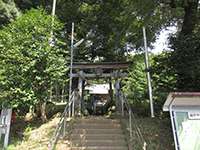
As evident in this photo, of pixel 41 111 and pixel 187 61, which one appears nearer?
pixel 187 61

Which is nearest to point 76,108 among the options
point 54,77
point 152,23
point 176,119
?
point 54,77

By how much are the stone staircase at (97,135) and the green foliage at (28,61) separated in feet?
7.26

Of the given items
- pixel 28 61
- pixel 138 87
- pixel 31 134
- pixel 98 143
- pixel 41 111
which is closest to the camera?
pixel 98 143

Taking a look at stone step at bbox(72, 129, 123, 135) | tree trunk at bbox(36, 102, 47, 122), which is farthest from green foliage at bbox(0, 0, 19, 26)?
stone step at bbox(72, 129, 123, 135)

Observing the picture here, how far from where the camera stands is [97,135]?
13719 millimetres

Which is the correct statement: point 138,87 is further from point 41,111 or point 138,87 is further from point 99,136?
point 99,136

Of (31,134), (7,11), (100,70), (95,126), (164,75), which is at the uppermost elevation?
(7,11)

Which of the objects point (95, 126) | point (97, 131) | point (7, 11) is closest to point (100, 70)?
point (95, 126)

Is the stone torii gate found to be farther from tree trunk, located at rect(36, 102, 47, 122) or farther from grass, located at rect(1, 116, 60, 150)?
grass, located at rect(1, 116, 60, 150)

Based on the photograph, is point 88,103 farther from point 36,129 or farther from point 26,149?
point 26,149

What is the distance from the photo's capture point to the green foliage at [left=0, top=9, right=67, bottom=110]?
14.3 m

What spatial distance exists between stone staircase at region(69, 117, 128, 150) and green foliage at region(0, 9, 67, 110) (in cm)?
221

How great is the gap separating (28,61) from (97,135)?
4277 mm

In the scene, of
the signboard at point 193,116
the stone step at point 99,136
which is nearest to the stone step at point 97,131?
the stone step at point 99,136
